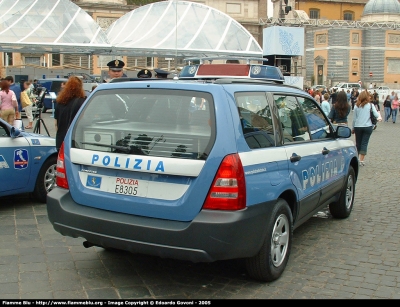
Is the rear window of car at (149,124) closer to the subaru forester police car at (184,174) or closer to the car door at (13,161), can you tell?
the subaru forester police car at (184,174)

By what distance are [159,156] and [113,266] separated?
1448 millimetres

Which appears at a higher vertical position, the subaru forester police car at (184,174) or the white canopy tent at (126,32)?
the white canopy tent at (126,32)

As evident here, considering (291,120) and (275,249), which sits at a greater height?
(291,120)

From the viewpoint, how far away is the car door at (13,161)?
719cm

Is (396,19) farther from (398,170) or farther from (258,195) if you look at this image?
(258,195)

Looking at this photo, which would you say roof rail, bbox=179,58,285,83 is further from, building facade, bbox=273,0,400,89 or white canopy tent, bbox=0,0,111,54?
building facade, bbox=273,0,400,89

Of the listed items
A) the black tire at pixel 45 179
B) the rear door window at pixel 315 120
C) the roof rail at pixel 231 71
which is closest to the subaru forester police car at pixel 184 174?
the rear door window at pixel 315 120

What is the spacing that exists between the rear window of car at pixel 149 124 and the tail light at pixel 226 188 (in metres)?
0.18

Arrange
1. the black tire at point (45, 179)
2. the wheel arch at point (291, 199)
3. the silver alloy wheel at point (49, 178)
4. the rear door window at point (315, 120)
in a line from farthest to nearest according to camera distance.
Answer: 1. the silver alloy wheel at point (49, 178)
2. the black tire at point (45, 179)
3. the rear door window at point (315, 120)
4. the wheel arch at point (291, 199)

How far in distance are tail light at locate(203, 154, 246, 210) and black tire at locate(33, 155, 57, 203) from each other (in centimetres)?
429

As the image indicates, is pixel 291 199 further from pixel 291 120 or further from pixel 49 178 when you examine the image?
pixel 49 178

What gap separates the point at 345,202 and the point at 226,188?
11.6 feet

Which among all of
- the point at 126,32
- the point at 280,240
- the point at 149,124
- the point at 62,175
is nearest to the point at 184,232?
the point at 149,124

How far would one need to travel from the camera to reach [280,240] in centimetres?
491
